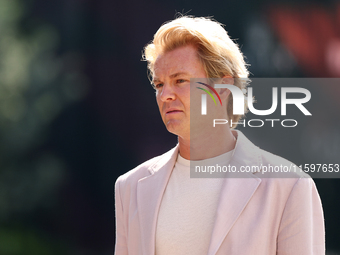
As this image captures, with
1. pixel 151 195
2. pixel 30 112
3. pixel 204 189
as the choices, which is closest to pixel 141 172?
pixel 151 195

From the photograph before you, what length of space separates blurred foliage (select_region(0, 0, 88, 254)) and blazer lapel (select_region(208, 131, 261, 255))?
3129 millimetres

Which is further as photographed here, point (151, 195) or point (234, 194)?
point (151, 195)

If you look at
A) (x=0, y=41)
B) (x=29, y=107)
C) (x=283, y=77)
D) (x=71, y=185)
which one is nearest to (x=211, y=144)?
(x=283, y=77)

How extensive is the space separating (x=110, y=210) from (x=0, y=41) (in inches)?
96.4

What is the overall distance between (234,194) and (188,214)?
0.22 meters

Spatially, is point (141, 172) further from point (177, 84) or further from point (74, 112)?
point (74, 112)

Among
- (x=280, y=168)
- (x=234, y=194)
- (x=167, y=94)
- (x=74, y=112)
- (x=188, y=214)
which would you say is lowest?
(x=188, y=214)

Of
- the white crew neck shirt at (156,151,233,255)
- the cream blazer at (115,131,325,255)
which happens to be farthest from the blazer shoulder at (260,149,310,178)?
the white crew neck shirt at (156,151,233,255)

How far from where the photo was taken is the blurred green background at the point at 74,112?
4.34 metres

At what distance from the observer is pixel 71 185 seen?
439 centimetres

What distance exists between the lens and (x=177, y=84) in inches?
66.1

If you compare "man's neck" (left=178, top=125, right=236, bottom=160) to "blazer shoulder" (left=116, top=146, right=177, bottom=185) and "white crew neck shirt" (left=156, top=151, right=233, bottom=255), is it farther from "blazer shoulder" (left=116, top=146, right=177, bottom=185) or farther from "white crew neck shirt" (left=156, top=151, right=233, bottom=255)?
"blazer shoulder" (left=116, top=146, right=177, bottom=185)

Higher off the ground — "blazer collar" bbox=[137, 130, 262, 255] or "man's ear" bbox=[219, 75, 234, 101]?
"man's ear" bbox=[219, 75, 234, 101]

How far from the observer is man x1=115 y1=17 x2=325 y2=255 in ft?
4.71
